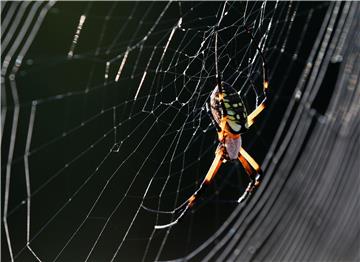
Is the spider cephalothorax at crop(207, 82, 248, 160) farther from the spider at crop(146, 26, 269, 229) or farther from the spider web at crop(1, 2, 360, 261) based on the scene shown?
the spider web at crop(1, 2, 360, 261)

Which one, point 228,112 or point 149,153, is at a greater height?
point 228,112

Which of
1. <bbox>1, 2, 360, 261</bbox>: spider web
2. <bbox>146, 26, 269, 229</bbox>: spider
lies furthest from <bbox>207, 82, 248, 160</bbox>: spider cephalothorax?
<bbox>1, 2, 360, 261</bbox>: spider web

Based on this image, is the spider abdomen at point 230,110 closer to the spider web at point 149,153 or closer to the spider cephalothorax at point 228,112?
the spider cephalothorax at point 228,112

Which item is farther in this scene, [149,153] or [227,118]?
[149,153]

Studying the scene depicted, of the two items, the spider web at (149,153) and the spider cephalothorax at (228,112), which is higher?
the spider cephalothorax at (228,112)

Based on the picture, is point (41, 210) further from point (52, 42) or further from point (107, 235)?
point (52, 42)

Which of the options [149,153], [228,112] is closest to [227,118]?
[228,112]

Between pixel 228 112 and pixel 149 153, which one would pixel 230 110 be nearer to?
pixel 228 112

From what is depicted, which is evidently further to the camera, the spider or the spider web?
the spider web

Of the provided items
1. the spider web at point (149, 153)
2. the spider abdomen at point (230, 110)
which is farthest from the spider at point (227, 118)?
the spider web at point (149, 153)
